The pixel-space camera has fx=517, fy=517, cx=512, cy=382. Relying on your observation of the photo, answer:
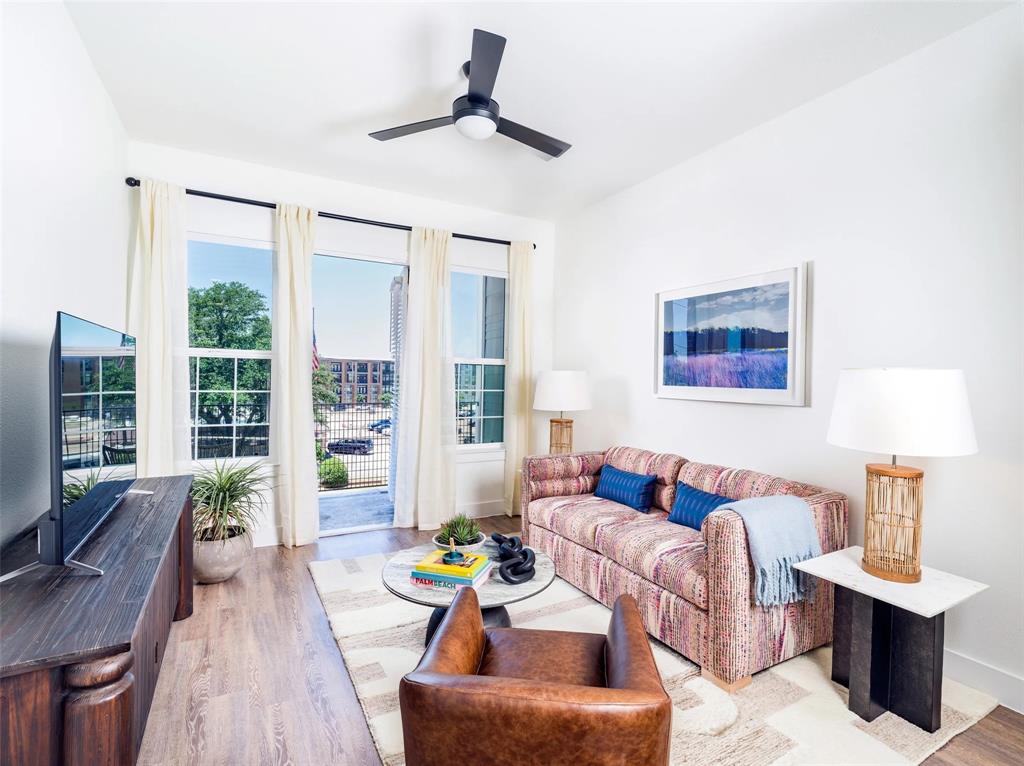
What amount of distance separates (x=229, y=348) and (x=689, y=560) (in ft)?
11.1

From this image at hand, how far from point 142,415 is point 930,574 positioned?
168 inches

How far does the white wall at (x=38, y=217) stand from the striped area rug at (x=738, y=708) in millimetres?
1392

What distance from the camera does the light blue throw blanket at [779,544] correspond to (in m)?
2.09

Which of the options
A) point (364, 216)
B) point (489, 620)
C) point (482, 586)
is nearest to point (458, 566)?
point (482, 586)

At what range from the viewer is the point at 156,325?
3.35 m

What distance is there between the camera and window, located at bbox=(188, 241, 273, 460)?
12.1 ft

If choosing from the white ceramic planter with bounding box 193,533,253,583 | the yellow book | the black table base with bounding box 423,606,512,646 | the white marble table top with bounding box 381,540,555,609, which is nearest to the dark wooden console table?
the white marble table top with bounding box 381,540,555,609

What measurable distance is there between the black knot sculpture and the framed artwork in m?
1.64

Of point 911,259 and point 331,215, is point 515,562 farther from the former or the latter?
point 331,215

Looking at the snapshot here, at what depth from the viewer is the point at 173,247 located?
344cm

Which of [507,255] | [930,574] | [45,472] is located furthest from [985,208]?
[45,472]

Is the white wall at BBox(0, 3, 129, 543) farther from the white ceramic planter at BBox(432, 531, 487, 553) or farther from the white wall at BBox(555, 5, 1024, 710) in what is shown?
the white wall at BBox(555, 5, 1024, 710)

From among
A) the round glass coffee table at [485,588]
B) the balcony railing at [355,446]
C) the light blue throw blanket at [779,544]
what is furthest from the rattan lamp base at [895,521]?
the balcony railing at [355,446]

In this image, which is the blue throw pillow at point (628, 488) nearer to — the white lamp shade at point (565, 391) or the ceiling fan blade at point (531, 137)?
the white lamp shade at point (565, 391)
